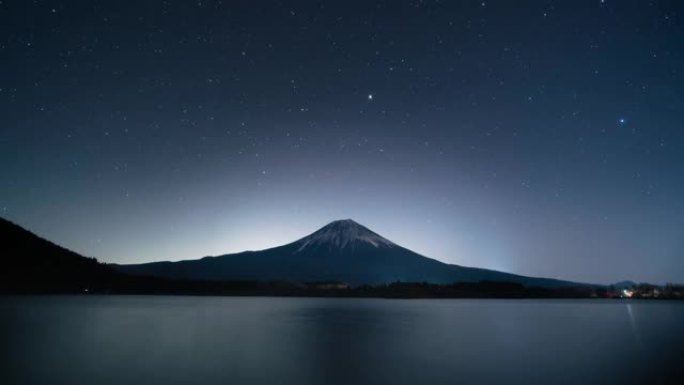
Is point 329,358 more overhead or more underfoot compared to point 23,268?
more underfoot

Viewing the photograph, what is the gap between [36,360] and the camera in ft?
78.7

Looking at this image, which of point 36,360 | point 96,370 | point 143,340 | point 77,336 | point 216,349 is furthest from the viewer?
point 77,336

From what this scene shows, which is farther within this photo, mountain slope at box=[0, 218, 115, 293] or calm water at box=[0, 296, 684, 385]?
mountain slope at box=[0, 218, 115, 293]

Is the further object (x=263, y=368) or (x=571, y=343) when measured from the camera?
(x=571, y=343)

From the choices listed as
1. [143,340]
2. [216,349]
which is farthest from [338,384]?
[143,340]

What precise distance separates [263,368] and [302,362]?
7.06 ft

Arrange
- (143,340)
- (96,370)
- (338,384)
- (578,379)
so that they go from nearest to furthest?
(338,384)
(578,379)
(96,370)
(143,340)

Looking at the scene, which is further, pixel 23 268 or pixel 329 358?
pixel 23 268

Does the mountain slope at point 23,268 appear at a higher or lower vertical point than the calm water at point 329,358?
higher

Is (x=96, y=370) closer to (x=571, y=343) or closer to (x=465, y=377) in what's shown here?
(x=465, y=377)

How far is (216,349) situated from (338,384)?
13311mm

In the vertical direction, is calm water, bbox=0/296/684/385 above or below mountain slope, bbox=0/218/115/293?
below

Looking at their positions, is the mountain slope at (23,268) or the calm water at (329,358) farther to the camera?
the mountain slope at (23,268)

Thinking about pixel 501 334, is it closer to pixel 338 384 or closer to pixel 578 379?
pixel 578 379
